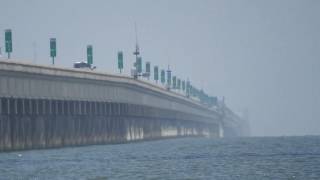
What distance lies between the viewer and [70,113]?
17012 centimetres

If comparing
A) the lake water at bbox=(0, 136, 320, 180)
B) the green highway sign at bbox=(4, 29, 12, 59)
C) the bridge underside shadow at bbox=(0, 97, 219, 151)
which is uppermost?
the green highway sign at bbox=(4, 29, 12, 59)

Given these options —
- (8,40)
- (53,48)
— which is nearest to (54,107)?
(8,40)

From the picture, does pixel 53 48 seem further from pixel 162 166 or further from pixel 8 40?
pixel 162 166

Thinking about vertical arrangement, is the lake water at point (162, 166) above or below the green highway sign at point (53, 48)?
below

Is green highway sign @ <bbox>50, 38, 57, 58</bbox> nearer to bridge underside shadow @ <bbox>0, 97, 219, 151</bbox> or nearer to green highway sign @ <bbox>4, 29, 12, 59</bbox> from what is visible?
bridge underside shadow @ <bbox>0, 97, 219, 151</bbox>

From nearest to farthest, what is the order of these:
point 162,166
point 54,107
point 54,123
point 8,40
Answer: point 162,166
point 54,123
point 54,107
point 8,40

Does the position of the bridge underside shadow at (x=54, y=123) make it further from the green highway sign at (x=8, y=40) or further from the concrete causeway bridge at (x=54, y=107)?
the green highway sign at (x=8, y=40)

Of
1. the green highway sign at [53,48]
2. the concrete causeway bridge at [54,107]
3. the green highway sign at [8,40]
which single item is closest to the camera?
the concrete causeway bridge at [54,107]

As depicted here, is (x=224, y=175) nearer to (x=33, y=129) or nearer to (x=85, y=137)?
(x=33, y=129)

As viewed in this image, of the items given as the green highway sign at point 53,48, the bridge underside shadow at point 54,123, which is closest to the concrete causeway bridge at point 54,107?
the bridge underside shadow at point 54,123

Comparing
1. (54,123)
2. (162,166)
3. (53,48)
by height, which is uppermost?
(53,48)

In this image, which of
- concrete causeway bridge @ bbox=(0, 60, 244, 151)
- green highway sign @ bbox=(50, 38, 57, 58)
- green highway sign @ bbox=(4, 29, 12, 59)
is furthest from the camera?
green highway sign @ bbox=(50, 38, 57, 58)

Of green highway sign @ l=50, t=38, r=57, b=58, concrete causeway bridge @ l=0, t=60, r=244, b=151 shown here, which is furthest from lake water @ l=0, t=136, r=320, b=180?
green highway sign @ l=50, t=38, r=57, b=58

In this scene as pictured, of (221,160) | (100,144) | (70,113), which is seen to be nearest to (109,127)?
(100,144)
